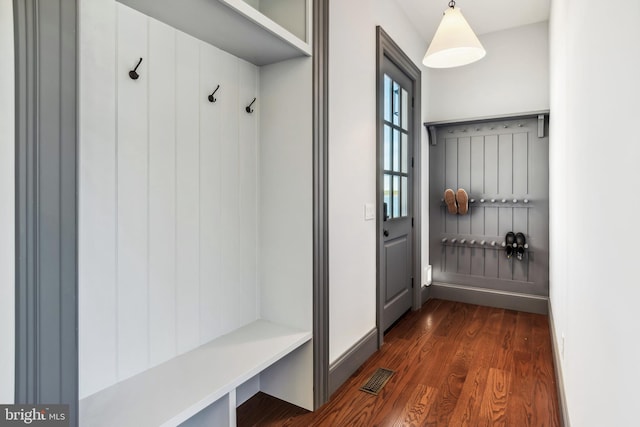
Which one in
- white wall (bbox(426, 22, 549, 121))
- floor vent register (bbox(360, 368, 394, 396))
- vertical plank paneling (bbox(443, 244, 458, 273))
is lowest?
Result: floor vent register (bbox(360, 368, 394, 396))

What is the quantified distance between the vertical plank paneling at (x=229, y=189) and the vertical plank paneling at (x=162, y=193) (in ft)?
0.87

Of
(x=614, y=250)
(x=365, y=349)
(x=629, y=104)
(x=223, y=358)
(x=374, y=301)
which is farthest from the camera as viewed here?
(x=374, y=301)

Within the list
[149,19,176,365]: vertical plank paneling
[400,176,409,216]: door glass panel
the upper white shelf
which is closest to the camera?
the upper white shelf

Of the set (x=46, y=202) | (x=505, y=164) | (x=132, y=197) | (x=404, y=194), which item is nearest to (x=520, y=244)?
(x=505, y=164)

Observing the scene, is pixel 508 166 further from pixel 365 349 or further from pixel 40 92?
pixel 40 92

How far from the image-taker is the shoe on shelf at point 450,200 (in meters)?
3.32

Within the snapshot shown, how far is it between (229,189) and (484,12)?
282 centimetres

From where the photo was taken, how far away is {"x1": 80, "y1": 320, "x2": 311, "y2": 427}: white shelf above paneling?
1.08 metres

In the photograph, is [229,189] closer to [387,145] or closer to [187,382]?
[187,382]

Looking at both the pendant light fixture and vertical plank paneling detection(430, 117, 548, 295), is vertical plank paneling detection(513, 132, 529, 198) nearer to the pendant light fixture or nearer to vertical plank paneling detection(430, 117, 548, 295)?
vertical plank paneling detection(430, 117, 548, 295)

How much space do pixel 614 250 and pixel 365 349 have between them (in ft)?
5.74

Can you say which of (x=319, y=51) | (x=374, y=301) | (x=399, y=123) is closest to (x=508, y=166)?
(x=399, y=123)

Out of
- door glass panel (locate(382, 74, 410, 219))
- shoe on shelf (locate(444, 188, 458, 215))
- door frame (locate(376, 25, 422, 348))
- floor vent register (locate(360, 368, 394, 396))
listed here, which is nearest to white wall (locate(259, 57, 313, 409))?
floor vent register (locate(360, 368, 394, 396))

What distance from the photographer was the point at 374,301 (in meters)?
2.45
